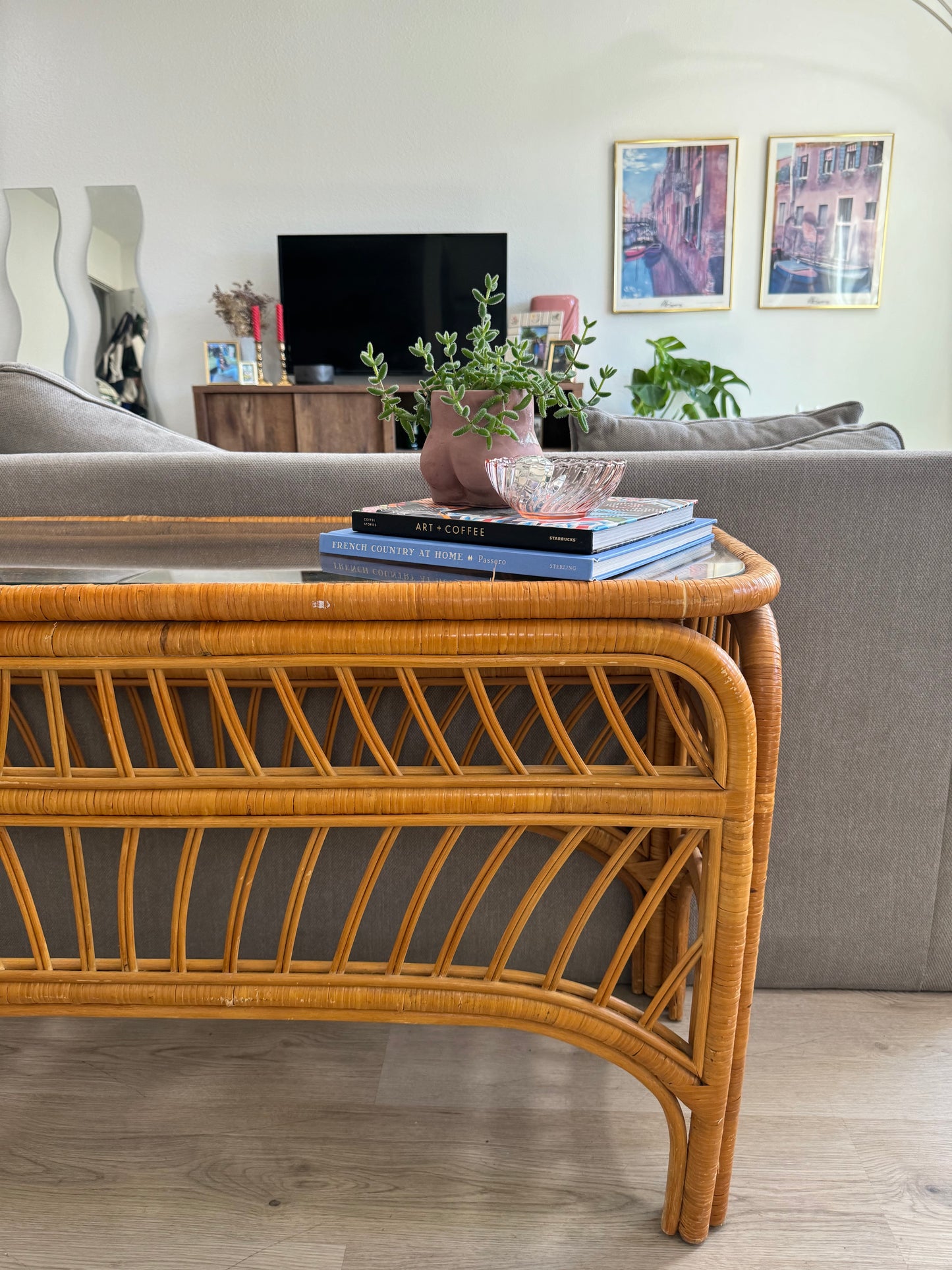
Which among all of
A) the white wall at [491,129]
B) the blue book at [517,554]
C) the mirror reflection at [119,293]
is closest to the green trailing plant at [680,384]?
the white wall at [491,129]

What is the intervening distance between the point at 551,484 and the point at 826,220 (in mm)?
3644

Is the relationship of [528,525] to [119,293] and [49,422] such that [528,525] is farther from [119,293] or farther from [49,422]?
[119,293]

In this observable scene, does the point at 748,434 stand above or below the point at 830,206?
below

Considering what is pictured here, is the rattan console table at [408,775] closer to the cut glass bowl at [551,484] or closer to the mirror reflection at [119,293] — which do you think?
the cut glass bowl at [551,484]

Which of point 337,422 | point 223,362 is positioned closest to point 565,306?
point 337,422

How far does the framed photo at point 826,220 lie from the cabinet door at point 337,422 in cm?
180

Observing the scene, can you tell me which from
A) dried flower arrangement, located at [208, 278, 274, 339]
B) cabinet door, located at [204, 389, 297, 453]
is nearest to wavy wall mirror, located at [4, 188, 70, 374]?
dried flower arrangement, located at [208, 278, 274, 339]

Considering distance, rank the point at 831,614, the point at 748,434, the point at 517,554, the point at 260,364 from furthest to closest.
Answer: the point at 260,364 → the point at 748,434 → the point at 831,614 → the point at 517,554

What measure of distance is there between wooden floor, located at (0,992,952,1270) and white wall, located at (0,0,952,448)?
10.9ft

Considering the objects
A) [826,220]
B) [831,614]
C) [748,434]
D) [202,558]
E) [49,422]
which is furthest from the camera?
[826,220]

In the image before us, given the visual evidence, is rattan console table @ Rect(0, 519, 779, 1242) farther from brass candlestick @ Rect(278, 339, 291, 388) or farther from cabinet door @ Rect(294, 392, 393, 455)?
brass candlestick @ Rect(278, 339, 291, 388)

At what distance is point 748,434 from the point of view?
1156 mm

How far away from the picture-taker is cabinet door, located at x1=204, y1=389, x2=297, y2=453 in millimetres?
3488

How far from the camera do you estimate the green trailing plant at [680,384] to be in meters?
3.50
